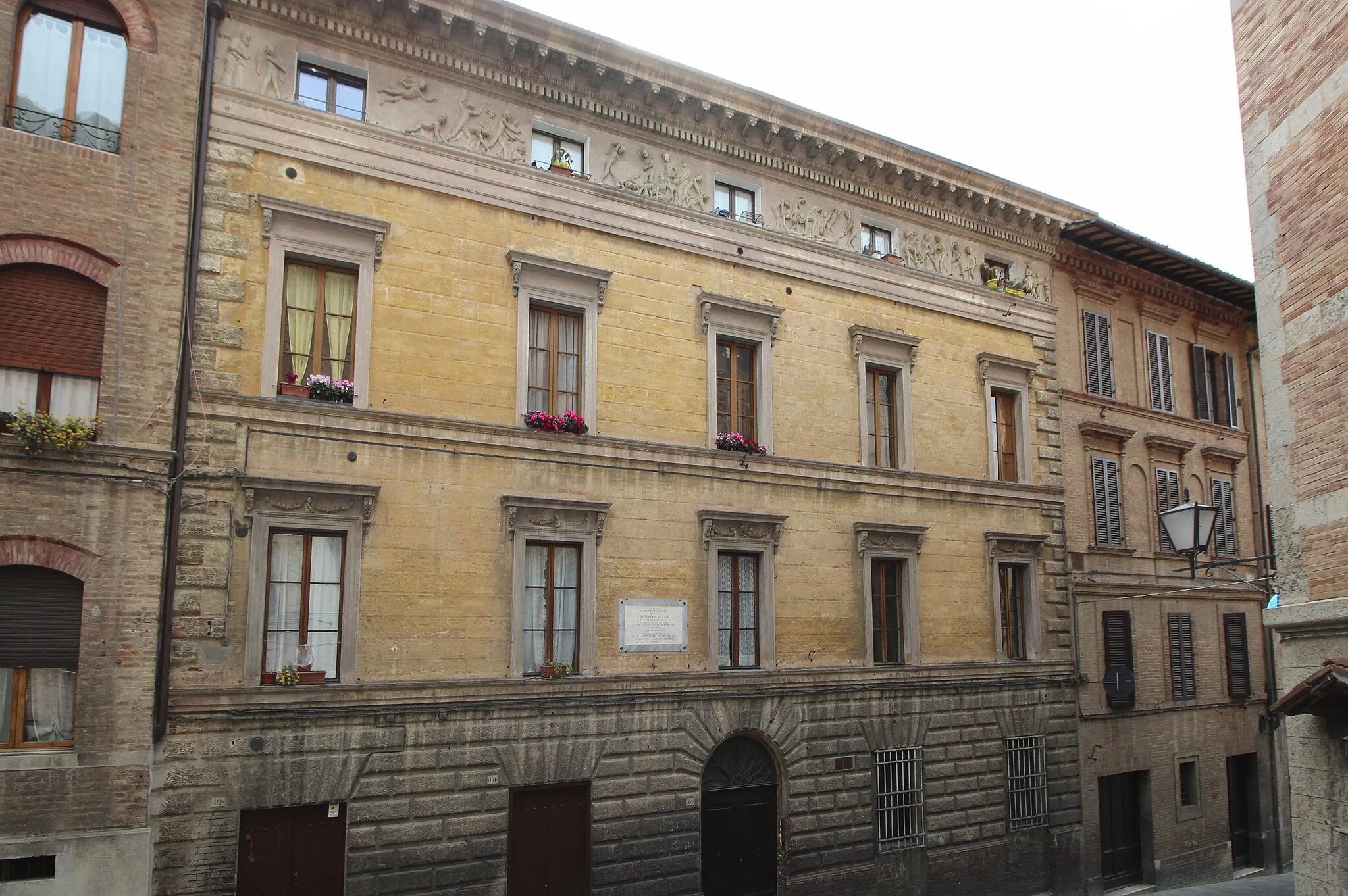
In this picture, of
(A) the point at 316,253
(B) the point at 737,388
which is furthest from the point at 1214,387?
(A) the point at 316,253

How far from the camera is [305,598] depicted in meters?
13.0

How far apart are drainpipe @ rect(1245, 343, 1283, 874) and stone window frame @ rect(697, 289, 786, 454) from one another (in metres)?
13.0

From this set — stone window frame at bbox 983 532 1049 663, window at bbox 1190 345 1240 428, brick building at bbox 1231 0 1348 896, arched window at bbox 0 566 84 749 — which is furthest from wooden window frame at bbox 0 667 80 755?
window at bbox 1190 345 1240 428

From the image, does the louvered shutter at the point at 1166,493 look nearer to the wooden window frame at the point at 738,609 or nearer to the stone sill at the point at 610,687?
the stone sill at the point at 610,687

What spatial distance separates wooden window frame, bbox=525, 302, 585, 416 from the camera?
599 inches

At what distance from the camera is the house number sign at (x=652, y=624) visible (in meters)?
15.0

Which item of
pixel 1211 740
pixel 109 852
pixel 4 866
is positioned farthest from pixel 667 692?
pixel 1211 740

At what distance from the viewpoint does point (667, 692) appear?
15.2 m

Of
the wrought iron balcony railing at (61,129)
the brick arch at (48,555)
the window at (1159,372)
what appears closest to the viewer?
the brick arch at (48,555)

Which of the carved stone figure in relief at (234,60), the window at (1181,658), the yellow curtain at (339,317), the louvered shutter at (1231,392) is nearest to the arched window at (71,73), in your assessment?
the carved stone figure in relief at (234,60)

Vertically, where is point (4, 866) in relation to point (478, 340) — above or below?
below

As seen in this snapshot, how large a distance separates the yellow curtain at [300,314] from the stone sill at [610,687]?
426cm

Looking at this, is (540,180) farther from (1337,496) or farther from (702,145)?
(1337,496)

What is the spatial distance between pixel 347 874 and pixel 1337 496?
1254 centimetres
